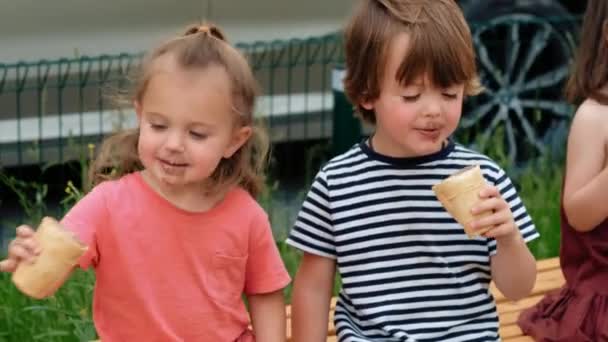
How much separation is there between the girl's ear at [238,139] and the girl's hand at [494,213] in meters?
0.50

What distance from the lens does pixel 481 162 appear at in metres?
2.98

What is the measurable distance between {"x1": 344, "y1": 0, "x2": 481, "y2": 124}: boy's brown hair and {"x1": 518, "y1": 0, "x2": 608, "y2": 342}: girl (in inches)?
18.1

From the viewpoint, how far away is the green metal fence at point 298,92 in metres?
4.73

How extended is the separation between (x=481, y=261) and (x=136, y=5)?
2427 millimetres

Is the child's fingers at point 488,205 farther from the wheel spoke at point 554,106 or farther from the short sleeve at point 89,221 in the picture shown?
the wheel spoke at point 554,106

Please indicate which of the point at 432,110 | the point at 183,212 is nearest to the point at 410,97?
the point at 432,110

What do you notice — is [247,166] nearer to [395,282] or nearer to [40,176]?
[395,282]

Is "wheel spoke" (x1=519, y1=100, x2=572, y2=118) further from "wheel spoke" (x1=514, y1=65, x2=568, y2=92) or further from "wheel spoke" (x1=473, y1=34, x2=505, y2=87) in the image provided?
"wheel spoke" (x1=473, y1=34, x2=505, y2=87)

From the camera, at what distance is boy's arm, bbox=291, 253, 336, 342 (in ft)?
9.97

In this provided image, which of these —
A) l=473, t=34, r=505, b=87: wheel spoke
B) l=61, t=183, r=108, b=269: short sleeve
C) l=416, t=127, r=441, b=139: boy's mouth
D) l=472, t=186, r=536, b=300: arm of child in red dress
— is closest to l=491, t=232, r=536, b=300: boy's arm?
l=472, t=186, r=536, b=300: arm of child in red dress

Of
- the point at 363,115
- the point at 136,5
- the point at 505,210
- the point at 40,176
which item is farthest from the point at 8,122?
the point at 505,210

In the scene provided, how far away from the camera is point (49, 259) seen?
8.41 feet

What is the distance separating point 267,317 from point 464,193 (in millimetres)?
556

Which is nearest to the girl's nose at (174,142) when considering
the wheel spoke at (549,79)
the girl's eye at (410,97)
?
the girl's eye at (410,97)
